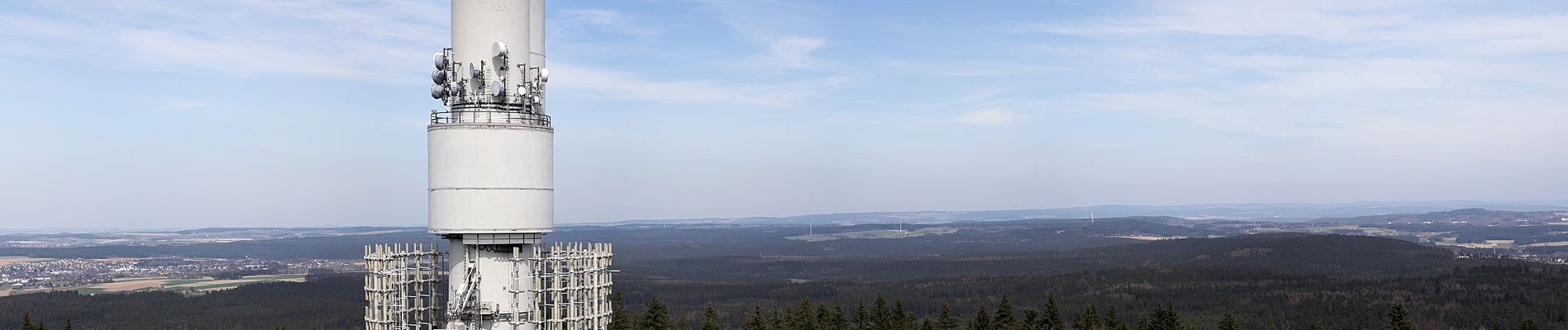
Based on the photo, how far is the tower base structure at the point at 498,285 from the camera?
30.9 meters

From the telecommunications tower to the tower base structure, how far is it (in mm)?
31

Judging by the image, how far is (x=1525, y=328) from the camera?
83.8 metres

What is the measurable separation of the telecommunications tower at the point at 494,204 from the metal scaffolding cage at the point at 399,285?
38mm

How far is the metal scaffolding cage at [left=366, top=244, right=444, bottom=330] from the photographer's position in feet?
100

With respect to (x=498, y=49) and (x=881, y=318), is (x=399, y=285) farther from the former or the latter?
(x=881, y=318)

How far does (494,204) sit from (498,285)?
2.50m

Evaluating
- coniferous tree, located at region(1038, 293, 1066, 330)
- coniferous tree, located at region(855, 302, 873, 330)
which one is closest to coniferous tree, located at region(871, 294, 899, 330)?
coniferous tree, located at region(855, 302, 873, 330)

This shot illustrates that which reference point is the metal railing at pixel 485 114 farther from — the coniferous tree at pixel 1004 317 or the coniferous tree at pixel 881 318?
the coniferous tree at pixel 1004 317

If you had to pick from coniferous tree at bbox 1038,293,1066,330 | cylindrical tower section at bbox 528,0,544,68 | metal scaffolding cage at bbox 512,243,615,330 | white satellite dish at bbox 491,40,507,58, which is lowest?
coniferous tree at bbox 1038,293,1066,330

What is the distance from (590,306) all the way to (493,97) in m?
6.43

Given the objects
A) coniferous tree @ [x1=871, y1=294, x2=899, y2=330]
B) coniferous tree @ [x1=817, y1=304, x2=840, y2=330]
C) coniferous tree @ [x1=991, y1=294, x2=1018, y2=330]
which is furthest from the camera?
coniferous tree @ [x1=991, y1=294, x2=1018, y2=330]

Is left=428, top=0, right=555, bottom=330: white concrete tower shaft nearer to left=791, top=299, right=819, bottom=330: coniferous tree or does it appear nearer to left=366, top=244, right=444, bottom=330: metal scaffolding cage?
left=366, top=244, right=444, bottom=330: metal scaffolding cage

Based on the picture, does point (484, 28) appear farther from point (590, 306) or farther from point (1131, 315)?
point (1131, 315)

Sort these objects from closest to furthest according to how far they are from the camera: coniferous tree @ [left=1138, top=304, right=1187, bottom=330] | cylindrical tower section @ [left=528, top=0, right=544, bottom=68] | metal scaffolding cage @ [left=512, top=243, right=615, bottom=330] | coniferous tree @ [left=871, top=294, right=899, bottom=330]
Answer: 1. metal scaffolding cage @ [left=512, top=243, right=615, bottom=330]
2. cylindrical tower section @ [left=528, top=0, right=544, bottom=68]
3. coniferous tree @ [left=1138, top=304, right=1187, bottom=330]
4. coniferous tree @ [left=871, top=294, right=899, bottom=330]
